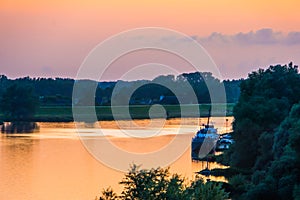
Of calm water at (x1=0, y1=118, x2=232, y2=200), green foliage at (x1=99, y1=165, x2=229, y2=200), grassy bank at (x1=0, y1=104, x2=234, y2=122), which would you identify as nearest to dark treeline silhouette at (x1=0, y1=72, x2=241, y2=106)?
grassy bank at (x1=0, y1=104, x2=234, y2=122)

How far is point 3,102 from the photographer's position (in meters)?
107

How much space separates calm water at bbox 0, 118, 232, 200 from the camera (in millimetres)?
35406

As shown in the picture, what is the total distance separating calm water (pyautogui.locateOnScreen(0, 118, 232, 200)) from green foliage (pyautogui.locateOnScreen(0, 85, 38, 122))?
34.5m

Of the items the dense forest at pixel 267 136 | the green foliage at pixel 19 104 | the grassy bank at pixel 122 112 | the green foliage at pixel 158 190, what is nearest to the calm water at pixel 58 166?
the dense forest at pixel 267 136

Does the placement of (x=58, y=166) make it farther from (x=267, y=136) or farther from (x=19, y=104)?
(x=19, y=104)

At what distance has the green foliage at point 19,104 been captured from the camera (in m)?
104

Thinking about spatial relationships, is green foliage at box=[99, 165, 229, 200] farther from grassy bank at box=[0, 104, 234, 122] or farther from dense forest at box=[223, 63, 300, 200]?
grassy bank at box=[0, 104, 234, 122]

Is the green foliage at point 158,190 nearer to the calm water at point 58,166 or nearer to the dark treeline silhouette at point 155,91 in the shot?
the calm water at point 58,166

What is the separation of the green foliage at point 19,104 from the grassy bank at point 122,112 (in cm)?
146

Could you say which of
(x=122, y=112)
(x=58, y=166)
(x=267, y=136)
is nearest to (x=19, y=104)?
(x=122, y=112)

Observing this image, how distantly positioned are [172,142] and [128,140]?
5028 mm

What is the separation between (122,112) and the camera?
121 m

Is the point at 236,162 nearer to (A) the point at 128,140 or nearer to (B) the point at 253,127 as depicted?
(B) the point at 253,127

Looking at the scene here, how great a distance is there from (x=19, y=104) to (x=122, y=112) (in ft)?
72.8
